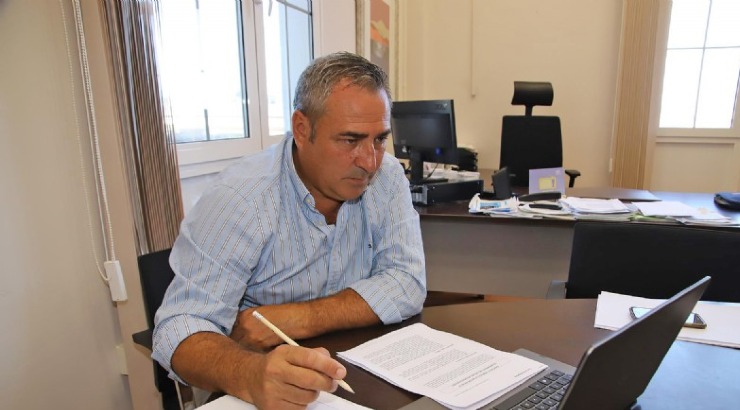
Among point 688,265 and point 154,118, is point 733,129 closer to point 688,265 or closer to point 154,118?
point 688,265

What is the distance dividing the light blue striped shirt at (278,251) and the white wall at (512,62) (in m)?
3.70

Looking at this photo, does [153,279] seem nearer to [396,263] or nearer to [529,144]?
[396,263]

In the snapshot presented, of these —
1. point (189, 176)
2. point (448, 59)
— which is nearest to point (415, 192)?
point (189, 176)

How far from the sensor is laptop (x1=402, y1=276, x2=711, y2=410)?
0.51m

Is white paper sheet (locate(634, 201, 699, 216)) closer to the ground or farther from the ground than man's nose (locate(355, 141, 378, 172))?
closer to the ground

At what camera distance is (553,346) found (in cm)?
95

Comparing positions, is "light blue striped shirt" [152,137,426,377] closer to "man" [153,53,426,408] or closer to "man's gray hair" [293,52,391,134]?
"man" [153,53,426,408]

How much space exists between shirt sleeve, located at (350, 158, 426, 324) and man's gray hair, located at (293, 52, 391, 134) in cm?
33

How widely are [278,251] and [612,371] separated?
77 centimetres

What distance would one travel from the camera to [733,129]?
4.15 m

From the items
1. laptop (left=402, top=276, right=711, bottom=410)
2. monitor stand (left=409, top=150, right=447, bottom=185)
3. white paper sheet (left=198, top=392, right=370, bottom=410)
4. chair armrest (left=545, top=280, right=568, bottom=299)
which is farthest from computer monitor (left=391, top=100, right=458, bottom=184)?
white paper sheet (left=198, top=392, right=370, bottom=410)

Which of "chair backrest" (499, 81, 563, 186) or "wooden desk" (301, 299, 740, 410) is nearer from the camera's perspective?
"wooden desk" (301, 299, 740, 410)

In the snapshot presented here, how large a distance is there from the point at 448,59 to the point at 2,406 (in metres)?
4.46

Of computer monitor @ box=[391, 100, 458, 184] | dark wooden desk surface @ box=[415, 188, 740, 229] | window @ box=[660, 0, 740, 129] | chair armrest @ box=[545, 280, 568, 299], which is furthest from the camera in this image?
window @ box=[660, 0, 740, 129]
